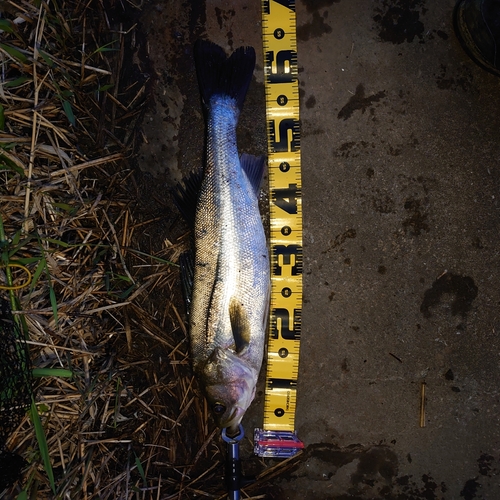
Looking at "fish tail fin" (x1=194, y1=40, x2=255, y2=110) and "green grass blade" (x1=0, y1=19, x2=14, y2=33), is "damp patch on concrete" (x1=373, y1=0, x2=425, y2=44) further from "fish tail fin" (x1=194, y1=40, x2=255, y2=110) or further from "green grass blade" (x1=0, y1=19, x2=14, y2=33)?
"green grass blade" (x1=0, y1=19, x2=14, y2=33)

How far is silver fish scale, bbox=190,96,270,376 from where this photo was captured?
249cm

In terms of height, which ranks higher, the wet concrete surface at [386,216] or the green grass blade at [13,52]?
the green grass blade at [13,52]

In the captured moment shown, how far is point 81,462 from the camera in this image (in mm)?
2684

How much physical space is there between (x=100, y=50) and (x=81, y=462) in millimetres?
2771

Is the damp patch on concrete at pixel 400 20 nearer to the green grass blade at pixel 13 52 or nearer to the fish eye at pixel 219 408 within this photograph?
the green grass blade at pixel 13 52

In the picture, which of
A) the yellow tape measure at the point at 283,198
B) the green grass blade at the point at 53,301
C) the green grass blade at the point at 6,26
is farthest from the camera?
the yellow tape measure at the point at 283,198

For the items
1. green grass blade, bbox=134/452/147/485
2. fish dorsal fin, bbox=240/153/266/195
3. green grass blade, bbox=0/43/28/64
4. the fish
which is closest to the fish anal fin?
the fish

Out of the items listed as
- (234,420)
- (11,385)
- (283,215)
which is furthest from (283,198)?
(11,385)

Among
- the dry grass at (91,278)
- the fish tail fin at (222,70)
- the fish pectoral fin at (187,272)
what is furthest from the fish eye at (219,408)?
the fish tail fin at (222,70)

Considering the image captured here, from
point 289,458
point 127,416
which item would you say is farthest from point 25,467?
point 289,458

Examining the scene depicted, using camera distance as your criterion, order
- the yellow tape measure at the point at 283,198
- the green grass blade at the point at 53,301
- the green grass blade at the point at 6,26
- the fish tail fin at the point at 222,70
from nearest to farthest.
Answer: the green grass blade at the point at 6,26 → the green grass blade at the point at 53,301 → the fish tail fin at the point at 222,70 → the yellow tape measure at the point at 283,198

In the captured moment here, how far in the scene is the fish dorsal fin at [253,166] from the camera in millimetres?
2707

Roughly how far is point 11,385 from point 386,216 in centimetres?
274

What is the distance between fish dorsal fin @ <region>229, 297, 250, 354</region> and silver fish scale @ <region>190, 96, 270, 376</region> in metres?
0.02
